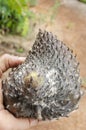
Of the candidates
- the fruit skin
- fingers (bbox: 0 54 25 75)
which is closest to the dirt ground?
fingers (bbox: 0 54 25 75)

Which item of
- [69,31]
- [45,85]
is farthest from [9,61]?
[69,31]

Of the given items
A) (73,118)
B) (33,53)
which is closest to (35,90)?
(33,53)

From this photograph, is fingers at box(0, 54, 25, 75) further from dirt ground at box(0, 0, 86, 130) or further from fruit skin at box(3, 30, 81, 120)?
dirt ground at box(0, 0, 86, 130)

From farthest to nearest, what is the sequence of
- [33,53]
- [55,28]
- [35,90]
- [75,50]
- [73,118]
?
[55,28] < [75,50] < [73,118] < [33,53] < [35,90]

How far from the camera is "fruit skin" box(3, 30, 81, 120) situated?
1.22 metres

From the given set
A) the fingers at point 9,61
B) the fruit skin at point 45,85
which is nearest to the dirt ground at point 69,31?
the fingers at point 9,61

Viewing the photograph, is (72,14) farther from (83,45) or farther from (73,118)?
(73,118)

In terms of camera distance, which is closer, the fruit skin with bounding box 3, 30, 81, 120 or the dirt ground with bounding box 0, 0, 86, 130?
the fruit skin with bounding box 3, 30, 81, 120

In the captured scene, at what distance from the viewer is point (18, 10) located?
235 cm

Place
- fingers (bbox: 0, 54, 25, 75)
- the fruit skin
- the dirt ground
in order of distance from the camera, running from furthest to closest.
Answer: the dirt ground < fingers (bbox: 0, 54, 25, 75) < the fruit skin

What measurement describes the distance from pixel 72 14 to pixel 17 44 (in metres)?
0.39

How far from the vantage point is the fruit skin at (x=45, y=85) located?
1223 millimetres

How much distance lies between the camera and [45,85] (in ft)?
4.01

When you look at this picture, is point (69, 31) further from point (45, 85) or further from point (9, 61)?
point (45, 85)
